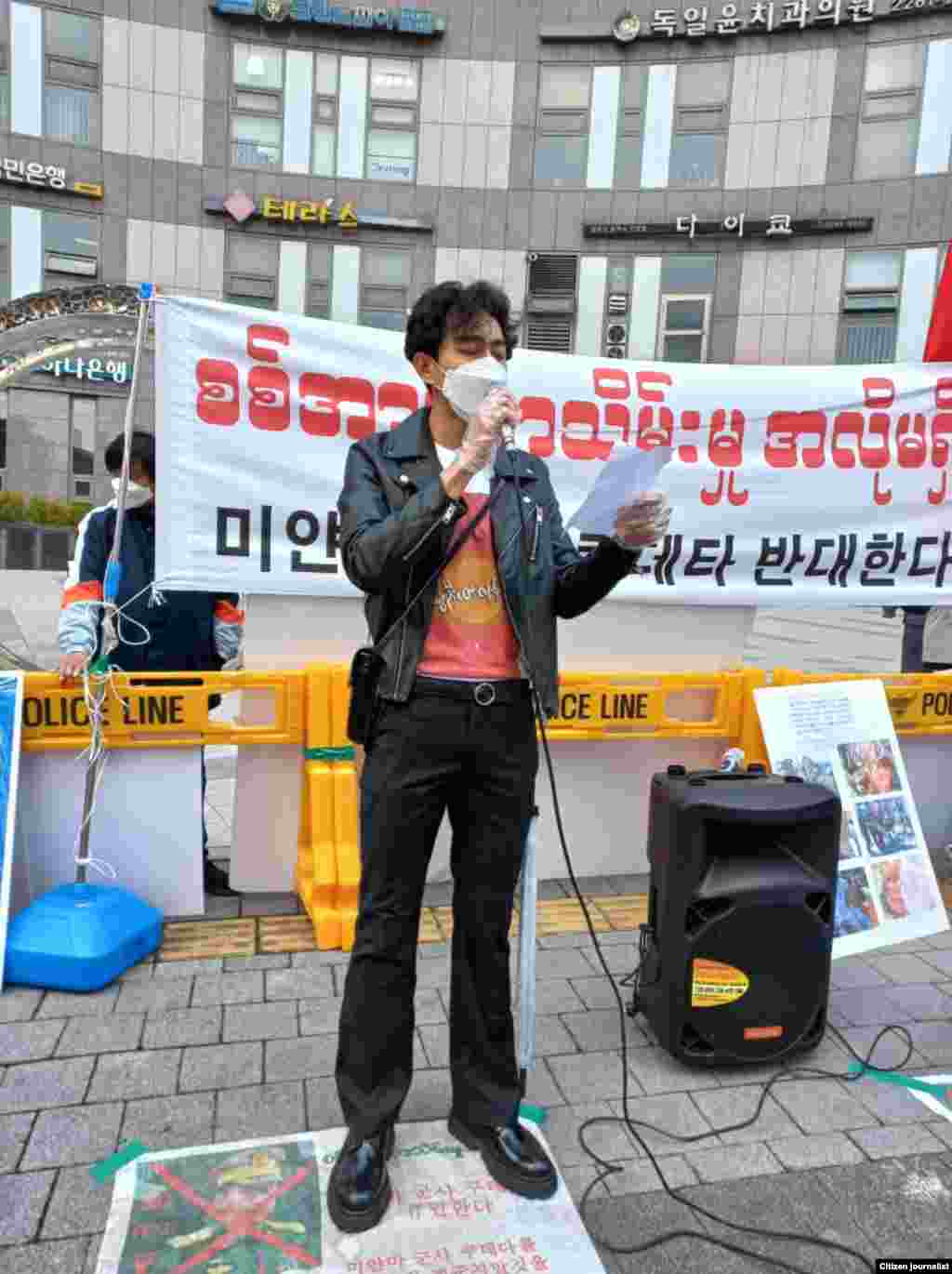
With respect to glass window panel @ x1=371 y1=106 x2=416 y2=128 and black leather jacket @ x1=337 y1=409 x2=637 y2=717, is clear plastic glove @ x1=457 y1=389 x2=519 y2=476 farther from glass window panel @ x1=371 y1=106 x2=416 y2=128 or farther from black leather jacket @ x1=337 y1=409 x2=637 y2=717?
glass window panel @ x1=371 y1=106 x2=416 y2=128

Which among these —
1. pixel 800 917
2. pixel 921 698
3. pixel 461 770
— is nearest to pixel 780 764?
pixel 800 917

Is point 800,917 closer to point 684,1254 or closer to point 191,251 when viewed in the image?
point 684,1254

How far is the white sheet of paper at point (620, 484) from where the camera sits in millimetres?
2051

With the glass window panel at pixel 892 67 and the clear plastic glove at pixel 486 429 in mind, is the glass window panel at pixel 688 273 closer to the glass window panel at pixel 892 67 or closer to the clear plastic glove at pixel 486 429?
the glass window panel at pixel 892 67

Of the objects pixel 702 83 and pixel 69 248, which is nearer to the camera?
pixel 69 248

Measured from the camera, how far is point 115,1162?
2.29 meters

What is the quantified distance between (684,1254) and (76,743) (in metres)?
2.66

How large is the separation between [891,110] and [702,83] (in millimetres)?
4164

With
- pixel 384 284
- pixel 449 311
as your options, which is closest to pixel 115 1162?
pixel 449 311

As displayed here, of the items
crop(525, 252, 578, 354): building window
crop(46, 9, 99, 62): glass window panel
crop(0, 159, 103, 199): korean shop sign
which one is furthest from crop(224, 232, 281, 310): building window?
crop(525, 252, 578, 354): building window

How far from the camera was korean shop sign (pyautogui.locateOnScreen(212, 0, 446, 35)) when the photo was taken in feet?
68.3

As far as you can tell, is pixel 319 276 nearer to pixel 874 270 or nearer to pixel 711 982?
pixel 874 270

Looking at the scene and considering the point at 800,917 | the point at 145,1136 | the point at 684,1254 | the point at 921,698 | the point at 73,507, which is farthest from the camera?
the point at 73,507

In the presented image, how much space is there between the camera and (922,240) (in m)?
20.4
